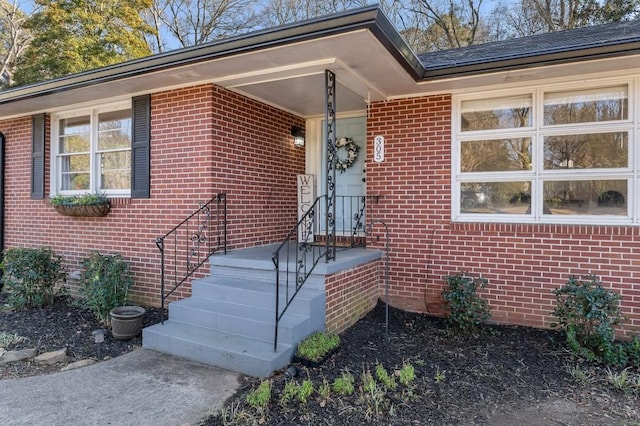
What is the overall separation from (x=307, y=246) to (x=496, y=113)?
280cm

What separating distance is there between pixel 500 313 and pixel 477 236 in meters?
0.94

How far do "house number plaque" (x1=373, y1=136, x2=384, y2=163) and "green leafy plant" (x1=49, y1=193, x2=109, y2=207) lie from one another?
150 inches

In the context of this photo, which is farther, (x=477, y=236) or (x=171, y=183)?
(x=171, y=183)

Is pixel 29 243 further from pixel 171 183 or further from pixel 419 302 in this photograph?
pixel 419 302

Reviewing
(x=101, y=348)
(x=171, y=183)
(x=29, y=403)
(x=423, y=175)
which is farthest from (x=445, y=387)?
(x=171, y=183)

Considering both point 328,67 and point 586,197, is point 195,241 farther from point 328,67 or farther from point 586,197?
point 586,197

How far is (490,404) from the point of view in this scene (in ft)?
9.51

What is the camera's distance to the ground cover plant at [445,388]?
106 inches

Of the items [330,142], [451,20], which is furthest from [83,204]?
[451,20]

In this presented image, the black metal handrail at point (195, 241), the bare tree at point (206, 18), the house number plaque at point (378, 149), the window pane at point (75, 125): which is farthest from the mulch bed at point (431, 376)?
the bare tree at point (206, 18)

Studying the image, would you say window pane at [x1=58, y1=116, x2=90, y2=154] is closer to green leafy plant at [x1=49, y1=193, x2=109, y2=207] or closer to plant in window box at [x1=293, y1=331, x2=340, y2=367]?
green leafy plant at [x1=49, y1=193, x2=109, y2=207]

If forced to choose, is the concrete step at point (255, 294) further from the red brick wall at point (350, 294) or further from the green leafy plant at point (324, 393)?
the green leafy plant at point (324, 393)

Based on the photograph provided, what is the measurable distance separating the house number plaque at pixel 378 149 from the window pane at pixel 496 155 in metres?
1.01

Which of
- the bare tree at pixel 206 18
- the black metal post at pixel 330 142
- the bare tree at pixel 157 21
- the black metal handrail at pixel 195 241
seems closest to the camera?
the black metal post at pixel 330 142
